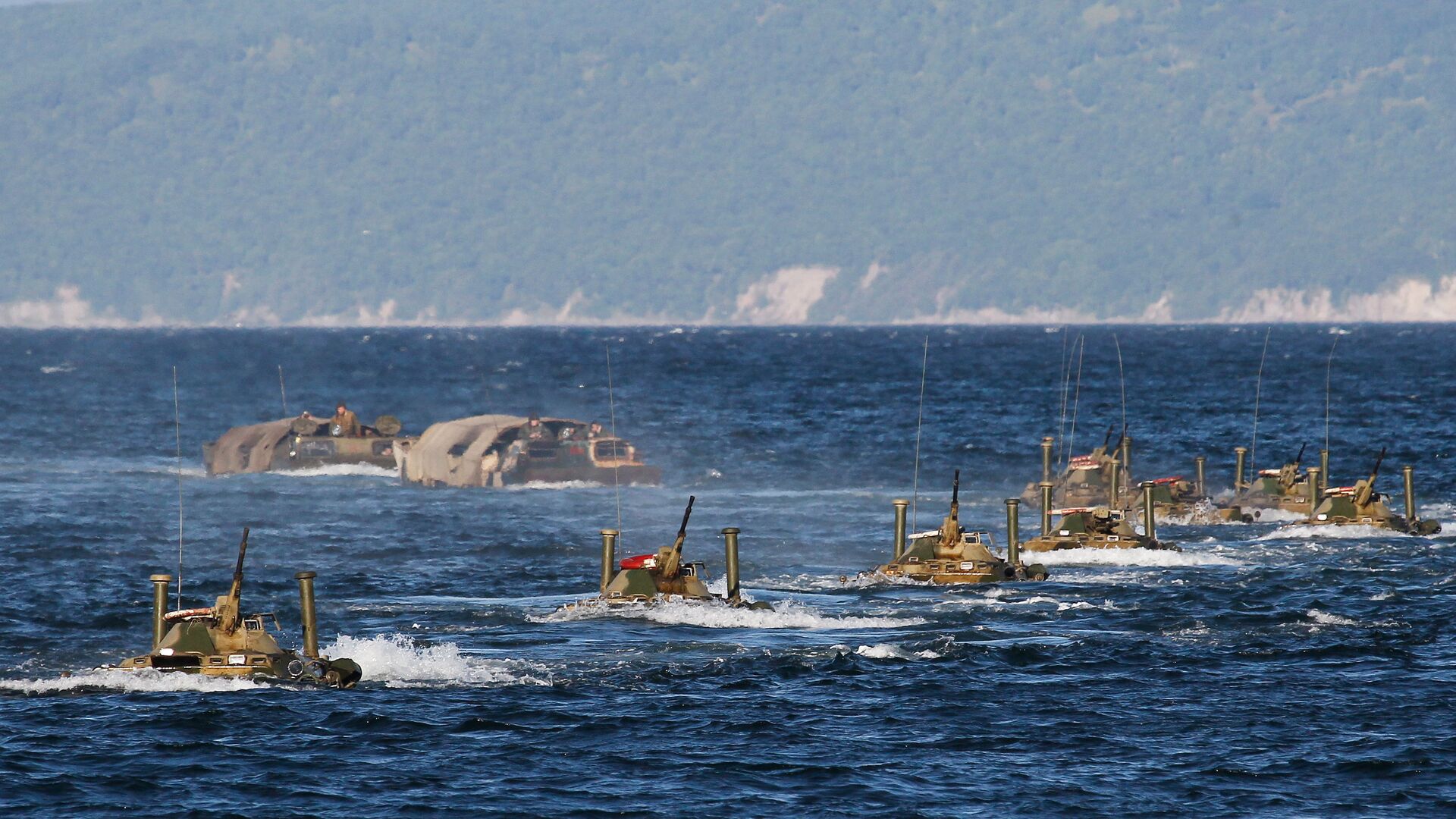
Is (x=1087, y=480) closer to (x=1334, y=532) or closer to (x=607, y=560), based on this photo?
(x=1334, y=532)

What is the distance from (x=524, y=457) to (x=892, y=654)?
4273 centimetres

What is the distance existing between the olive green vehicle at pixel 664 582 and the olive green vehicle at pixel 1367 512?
23703mm

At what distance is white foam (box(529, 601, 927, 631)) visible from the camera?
43.6m

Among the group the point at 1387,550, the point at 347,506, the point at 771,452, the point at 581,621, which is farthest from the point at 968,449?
the point at 581,621

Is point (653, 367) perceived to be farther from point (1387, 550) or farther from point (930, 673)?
point (930, 673)

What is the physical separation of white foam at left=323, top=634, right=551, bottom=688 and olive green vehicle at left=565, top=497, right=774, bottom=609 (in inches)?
200

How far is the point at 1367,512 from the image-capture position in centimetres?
6247

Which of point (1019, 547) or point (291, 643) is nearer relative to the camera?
point (291, 643)

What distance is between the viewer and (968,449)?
9662 cm

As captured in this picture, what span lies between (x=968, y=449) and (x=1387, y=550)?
40.0 m

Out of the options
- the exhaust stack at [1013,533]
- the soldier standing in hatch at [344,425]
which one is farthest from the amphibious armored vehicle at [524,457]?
the exhaust stack at [1013,533]

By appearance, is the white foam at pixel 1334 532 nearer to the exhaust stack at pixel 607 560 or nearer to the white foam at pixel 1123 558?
the white foam at pixel 1123 558

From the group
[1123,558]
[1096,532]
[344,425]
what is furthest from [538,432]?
[1123,558]

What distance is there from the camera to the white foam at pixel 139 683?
35375 millimetres
